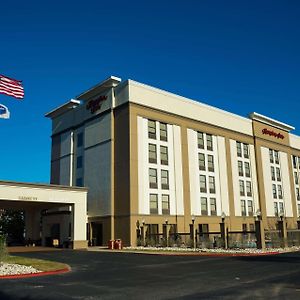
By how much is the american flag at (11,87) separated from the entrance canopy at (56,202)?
20507mm

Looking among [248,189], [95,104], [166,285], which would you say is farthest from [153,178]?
[166,285]

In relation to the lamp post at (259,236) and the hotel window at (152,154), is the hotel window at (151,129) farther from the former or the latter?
the lamp post at (259,236)

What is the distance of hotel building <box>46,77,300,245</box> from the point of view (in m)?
52.3

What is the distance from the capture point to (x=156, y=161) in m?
54.5

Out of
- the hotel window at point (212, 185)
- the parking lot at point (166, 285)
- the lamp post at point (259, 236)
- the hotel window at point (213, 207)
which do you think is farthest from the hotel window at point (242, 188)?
the parking lot at point (166, 285)

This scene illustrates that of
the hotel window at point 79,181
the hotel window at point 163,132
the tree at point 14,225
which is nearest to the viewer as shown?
the hotel window at point 163,132

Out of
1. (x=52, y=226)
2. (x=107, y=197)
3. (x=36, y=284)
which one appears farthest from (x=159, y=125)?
(x=36, y=284)

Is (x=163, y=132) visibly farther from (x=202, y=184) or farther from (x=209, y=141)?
(x=202, y=184)

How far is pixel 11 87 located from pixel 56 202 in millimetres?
24983

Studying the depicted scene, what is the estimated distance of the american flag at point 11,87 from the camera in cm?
2595

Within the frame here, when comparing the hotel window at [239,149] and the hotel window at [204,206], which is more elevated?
the hotel window at [239,149]

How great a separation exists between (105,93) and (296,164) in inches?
1792

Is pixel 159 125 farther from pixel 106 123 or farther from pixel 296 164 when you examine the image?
pixel 296 164

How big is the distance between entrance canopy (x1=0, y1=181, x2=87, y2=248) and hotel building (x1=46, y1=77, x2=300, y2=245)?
379cm
